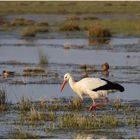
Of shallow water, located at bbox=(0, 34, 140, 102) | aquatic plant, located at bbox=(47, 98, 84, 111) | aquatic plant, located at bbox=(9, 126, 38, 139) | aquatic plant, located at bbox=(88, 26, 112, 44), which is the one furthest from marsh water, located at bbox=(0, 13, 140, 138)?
aquatic plant, located at bbox=(47, 98, 84, 111)

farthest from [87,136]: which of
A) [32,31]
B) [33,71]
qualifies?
[32,31]

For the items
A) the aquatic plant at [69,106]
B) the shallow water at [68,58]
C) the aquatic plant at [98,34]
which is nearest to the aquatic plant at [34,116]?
the aquatic plant at [69,106]

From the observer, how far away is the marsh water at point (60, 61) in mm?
18920

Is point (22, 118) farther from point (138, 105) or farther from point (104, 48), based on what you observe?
point (104, 48)

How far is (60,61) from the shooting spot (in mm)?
26750

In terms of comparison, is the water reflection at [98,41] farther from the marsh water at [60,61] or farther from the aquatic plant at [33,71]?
the aquatic plant at [33,71]

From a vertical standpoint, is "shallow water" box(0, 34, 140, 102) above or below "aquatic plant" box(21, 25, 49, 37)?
below

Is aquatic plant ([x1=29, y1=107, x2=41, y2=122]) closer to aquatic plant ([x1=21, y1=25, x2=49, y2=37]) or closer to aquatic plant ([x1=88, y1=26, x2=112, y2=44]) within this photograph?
aquatic plant ([x1=88, y1=26, x2=112, y2=44])

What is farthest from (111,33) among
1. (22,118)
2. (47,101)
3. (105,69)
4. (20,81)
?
(22,118)

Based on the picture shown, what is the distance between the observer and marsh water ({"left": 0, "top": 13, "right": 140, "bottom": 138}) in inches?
745

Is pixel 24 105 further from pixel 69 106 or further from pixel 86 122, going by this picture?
pixel 86 122

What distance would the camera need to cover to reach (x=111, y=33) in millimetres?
37625

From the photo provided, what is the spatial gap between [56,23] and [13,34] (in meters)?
7.74

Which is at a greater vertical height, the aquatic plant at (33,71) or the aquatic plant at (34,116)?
the aquatic plant at (33,71)
